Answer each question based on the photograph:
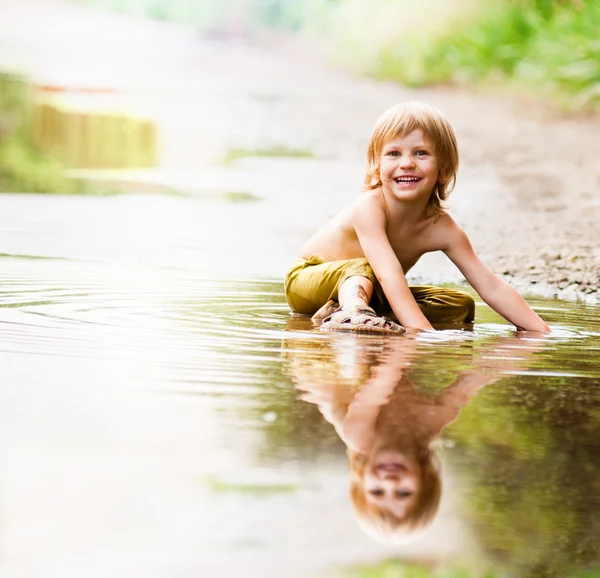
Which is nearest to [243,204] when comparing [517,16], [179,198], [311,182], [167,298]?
[179,198]

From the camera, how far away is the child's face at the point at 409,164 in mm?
5121

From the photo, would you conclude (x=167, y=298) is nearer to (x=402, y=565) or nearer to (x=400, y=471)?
(x=400, y=471)

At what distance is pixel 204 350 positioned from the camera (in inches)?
162

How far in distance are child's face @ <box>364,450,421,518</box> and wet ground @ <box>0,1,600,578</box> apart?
5cm

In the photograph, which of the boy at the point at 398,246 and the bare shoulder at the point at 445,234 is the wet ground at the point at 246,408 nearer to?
the boy at the point at 398,246

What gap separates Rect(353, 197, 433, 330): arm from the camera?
16.4 feet

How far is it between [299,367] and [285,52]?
2619cm

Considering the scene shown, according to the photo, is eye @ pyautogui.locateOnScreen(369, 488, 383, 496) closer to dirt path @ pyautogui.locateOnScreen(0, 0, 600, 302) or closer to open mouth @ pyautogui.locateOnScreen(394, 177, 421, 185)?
open mouth @ pyautogui.locateOnScreen(394, 177, 421, 185)

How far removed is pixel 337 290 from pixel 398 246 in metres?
0.33

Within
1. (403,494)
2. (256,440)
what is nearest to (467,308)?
(256,440)

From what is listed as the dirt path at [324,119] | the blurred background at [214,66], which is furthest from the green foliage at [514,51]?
the dirt path at [324,119]

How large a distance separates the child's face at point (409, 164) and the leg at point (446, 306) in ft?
1.56

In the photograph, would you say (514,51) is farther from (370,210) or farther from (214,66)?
(370,210)

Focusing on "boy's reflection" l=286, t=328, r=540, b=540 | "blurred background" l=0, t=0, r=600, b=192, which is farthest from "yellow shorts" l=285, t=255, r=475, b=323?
"blurred background" l=0, t=0, r=600, b=192
